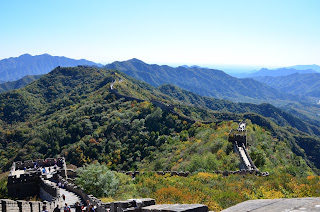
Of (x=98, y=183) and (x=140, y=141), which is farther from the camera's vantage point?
(x=140, y=141)

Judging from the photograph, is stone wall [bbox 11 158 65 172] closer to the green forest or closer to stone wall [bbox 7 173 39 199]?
the green forest

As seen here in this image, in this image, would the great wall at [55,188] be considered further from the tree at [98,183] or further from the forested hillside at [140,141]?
the forested hillside at [140,141]

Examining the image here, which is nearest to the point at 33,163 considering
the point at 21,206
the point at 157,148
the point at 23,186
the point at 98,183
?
the point at 23,186

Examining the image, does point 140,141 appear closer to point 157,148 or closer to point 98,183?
point 157,148

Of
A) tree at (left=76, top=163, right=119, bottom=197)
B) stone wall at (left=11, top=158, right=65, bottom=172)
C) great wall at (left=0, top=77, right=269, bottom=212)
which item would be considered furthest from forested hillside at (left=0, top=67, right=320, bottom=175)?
stone wall at (left=11, top=158, right=65, bottom=172)

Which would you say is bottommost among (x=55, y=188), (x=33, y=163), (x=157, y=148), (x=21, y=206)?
(x=157, y=148)

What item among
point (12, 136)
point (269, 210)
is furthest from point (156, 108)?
point (269, 210)

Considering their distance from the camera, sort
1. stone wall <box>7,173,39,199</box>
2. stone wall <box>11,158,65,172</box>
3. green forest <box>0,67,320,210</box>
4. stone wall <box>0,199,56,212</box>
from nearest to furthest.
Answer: stone wall <box>0,199,56,212</box>
green forest <box>0,67,320,210</box>
stone wall <box>7,173,39,199</box>
stone wall <box>11,158,65,172</box>

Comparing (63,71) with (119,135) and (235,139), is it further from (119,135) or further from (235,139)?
(235,139)

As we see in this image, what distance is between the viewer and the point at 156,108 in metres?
70.6

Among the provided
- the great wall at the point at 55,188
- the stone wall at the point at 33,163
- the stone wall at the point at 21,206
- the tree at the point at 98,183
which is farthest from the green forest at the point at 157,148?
the stone wall at the point at 21,206

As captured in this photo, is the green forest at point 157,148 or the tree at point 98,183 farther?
the tree at point 98,183

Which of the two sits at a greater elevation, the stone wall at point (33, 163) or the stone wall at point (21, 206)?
→ the stone wall at point (21, 206)

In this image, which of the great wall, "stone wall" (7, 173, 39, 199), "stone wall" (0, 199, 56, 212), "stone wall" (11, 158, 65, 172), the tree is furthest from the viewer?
"stone wall" (11, 158, 65, 172)
